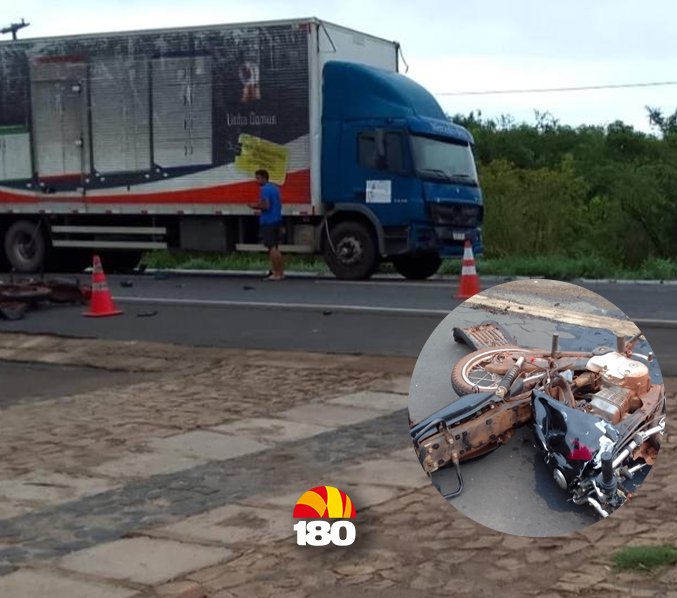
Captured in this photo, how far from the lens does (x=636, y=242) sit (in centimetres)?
2791

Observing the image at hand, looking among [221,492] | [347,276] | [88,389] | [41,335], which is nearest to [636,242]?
[347,276]

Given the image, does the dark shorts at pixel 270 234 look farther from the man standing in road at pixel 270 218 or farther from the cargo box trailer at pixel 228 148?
the cargo box trailer at pixel 228 148

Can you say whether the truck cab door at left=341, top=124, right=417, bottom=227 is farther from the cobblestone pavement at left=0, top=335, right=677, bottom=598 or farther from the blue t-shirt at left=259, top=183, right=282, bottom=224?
the cobblestone pavement at left=0, top=335, right=677, bottom=598

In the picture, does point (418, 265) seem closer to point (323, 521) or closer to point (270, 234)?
point (270, 234)

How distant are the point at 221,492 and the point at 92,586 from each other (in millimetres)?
1497

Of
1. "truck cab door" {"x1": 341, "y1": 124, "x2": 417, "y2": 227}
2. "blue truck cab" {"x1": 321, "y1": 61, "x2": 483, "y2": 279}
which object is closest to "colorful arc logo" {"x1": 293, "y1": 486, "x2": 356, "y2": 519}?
"blue truck cab" {"x1": 321, "y1": 61, "x2": 483, "y2": 279}

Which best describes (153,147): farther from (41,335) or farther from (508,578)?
(508,578)

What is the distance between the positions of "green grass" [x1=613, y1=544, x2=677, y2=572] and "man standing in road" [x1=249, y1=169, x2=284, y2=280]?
14873mm

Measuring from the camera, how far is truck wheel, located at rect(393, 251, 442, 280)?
2000 centimetres

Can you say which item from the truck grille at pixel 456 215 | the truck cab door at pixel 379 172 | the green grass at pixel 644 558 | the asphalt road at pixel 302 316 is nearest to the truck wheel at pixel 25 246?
the asphalt road at pixel 302 316

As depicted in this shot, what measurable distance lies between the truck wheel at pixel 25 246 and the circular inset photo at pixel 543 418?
21.7 metres

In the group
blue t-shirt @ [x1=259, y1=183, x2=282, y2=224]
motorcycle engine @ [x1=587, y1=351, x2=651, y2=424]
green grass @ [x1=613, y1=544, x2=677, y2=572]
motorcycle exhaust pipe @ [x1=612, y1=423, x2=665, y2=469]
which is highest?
blue t-shirt @ [x1=259, y1=183, x2=282, y2=224]

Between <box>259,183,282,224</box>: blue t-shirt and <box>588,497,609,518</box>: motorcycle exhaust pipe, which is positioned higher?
<box>259,183,282,224</box>: blue t-shirt

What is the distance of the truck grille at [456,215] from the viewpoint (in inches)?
746
